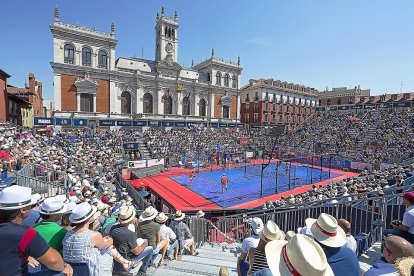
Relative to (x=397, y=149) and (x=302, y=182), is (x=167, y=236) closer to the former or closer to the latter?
(x=302, y=182)

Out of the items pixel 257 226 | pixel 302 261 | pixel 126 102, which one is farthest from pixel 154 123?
pixel 302 261

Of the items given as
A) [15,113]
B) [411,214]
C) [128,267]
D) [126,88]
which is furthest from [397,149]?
[15,113]

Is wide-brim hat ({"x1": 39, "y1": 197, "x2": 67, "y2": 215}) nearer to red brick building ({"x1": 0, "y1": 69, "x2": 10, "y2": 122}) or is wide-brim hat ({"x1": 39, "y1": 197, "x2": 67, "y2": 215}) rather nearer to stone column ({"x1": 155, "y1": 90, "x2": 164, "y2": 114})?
red brick building ({"x1": 0, "y1": 69, "x2": 10, "y2": 122})

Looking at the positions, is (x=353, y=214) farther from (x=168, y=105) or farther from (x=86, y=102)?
(x=168, y=105)

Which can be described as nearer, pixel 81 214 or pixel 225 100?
pixel 81 214

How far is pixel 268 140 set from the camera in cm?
4381

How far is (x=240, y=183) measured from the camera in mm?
24266

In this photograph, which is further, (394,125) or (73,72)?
(394,125)

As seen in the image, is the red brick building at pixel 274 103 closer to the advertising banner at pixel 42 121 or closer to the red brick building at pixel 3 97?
the advertising banner at pixel 42 121

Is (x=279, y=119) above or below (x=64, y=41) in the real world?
below

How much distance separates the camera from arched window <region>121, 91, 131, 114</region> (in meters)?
40.7

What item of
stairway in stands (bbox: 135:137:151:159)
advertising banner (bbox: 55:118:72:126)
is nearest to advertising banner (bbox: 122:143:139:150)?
stairway in stands (bbox: 135:137:151:159)

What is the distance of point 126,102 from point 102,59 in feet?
25.2

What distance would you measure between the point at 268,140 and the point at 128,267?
4166 cm
